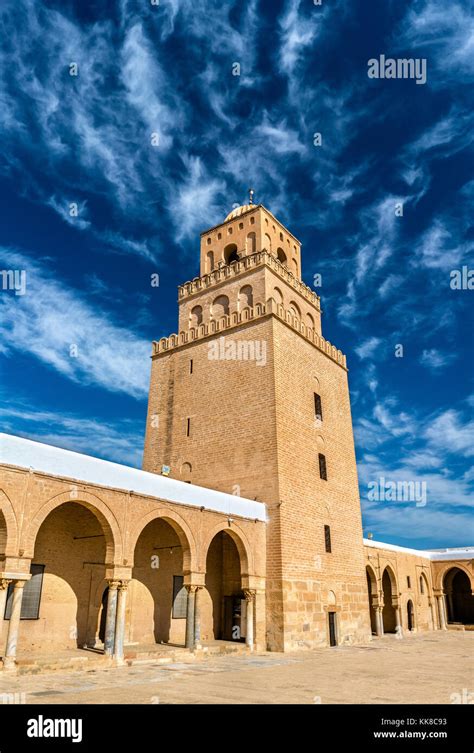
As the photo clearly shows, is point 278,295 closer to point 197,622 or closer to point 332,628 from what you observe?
point 332,628

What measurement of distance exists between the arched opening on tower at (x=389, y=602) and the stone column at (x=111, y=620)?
18213 millimetres

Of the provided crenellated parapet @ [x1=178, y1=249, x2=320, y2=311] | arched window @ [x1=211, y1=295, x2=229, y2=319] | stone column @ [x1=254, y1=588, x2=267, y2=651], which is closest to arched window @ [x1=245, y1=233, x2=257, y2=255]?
crenellated parapet @ [x1=178, y1=249, x2=320, y2=311]

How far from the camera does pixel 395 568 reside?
88.6ft

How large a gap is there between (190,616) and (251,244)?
47.2ft

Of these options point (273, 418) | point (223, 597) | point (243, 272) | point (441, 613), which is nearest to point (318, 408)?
point (273, 418)

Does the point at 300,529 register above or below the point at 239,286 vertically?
below

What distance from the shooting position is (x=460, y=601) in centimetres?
3566

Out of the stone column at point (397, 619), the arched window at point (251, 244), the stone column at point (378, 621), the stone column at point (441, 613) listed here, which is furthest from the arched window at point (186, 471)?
the stone column at point (441, 613)

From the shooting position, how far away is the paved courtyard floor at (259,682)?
768 cm

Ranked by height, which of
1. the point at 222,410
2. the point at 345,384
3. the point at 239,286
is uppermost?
the point at 239,286
